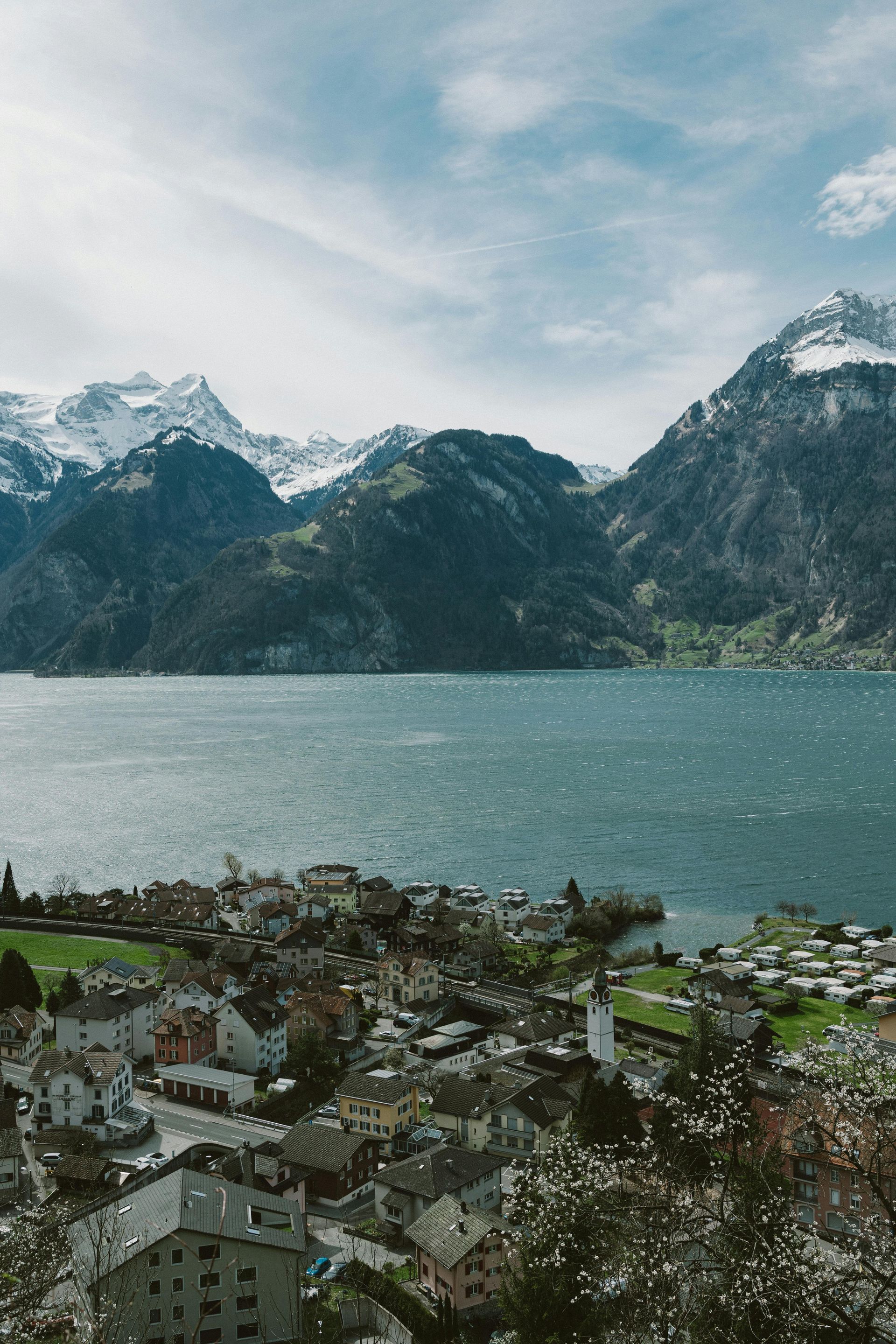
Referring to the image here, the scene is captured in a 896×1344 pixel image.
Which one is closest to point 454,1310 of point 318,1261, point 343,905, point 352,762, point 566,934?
point 318,1261

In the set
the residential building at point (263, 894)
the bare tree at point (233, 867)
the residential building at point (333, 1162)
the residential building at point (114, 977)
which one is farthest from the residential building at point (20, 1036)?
the bare tree at point (233, 867)

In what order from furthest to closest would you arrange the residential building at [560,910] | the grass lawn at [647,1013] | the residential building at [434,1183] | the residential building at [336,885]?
the residential building at [336,885], the residential building at [560,910], the grass lawn at [647,1013], the residential building at [434,1183]

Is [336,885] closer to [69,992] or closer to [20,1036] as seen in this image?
[69,992]

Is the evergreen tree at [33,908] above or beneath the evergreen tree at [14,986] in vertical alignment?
beneath

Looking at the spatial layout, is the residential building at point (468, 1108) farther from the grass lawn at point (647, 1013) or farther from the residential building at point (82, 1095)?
the grass lawn at point (647, 1013)

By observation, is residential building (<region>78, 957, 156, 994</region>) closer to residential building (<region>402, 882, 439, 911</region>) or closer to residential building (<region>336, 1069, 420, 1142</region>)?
residential building (<region>336, 1069, 420, 1142</region>)

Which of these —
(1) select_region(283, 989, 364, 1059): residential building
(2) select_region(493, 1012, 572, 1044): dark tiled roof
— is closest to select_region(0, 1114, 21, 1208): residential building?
(1) select_region(283, 989, 364, 1059): residential building
